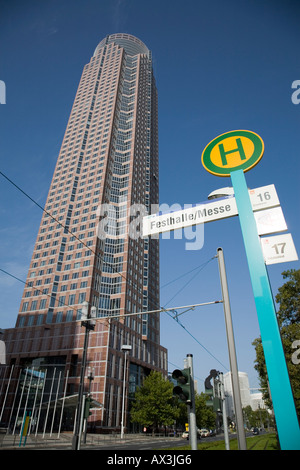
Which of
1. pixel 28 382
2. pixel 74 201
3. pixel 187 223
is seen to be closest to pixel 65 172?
pixel 74 201

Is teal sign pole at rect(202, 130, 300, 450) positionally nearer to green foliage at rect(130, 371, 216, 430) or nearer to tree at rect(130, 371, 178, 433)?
green foliage at rect(130, 371, 216, 430)

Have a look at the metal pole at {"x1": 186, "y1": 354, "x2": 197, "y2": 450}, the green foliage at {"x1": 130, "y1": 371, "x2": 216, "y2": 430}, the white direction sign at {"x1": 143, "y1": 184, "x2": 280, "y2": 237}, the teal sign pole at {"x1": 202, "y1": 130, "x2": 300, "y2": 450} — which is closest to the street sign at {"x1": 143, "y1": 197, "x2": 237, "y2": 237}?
the white direction sign at {"x1": 143, "y1": 184, "x2": 280, "y2": 237}

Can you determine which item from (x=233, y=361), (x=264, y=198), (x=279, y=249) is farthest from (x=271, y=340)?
(x=264, y=198)

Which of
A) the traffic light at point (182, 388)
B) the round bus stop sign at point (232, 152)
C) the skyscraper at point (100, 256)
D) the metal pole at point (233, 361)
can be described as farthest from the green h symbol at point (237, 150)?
the skyscraper at point (100, 256)

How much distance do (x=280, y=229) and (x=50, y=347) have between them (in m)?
64.3

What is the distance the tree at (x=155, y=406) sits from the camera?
5062cm

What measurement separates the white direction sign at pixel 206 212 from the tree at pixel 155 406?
53480mm

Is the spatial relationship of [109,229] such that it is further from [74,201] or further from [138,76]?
[138,76]

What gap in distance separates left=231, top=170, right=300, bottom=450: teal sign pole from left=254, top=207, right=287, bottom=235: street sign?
0.13m

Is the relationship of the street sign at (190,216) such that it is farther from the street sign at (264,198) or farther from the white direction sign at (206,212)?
the street sign at (264,198)

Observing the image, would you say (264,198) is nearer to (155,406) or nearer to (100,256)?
(155,406)

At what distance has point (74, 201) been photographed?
8325cm

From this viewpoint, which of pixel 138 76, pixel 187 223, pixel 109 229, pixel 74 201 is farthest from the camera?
pixel 138 76
